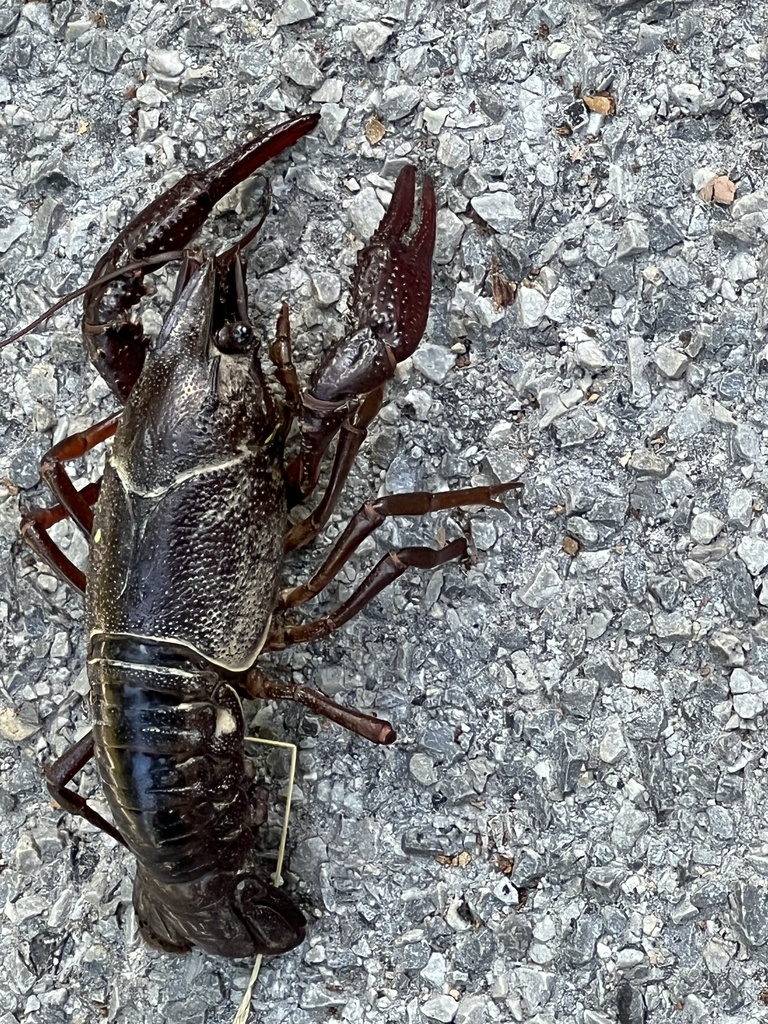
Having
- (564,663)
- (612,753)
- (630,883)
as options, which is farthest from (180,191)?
(630,883)

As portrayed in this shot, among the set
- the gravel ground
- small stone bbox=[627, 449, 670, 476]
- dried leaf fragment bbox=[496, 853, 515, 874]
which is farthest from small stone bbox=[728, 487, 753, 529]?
dried leaf fragment bbox=[496, 853, 515, 874]

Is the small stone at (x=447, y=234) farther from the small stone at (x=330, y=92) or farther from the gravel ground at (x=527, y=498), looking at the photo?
the small stone at (x=330, y=92)

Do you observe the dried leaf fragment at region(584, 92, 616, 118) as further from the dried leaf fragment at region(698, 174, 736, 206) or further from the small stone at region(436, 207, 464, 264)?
the small stone at region(436, 207, 464, 264)

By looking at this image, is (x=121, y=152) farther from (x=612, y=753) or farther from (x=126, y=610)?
(x=612, y=753)

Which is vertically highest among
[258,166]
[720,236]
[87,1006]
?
[258,166]

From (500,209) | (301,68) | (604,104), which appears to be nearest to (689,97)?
(604,104)

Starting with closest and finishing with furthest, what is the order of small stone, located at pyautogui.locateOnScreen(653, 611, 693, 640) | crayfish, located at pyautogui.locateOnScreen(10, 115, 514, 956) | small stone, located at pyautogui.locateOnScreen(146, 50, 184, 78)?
crayfish, located at pyautogui.locateOnScreen(10, 115, 514, 956)
small stone, located at pyautogui.locateOnScreen(653, 611, 693, 640)
small stone, located at pyautogui.locateOnScreen(146, 50, 184, 78)

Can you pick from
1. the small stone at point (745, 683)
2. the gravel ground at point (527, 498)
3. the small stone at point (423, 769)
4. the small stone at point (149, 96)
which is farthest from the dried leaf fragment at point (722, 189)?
the small stone at point (423, 769)
